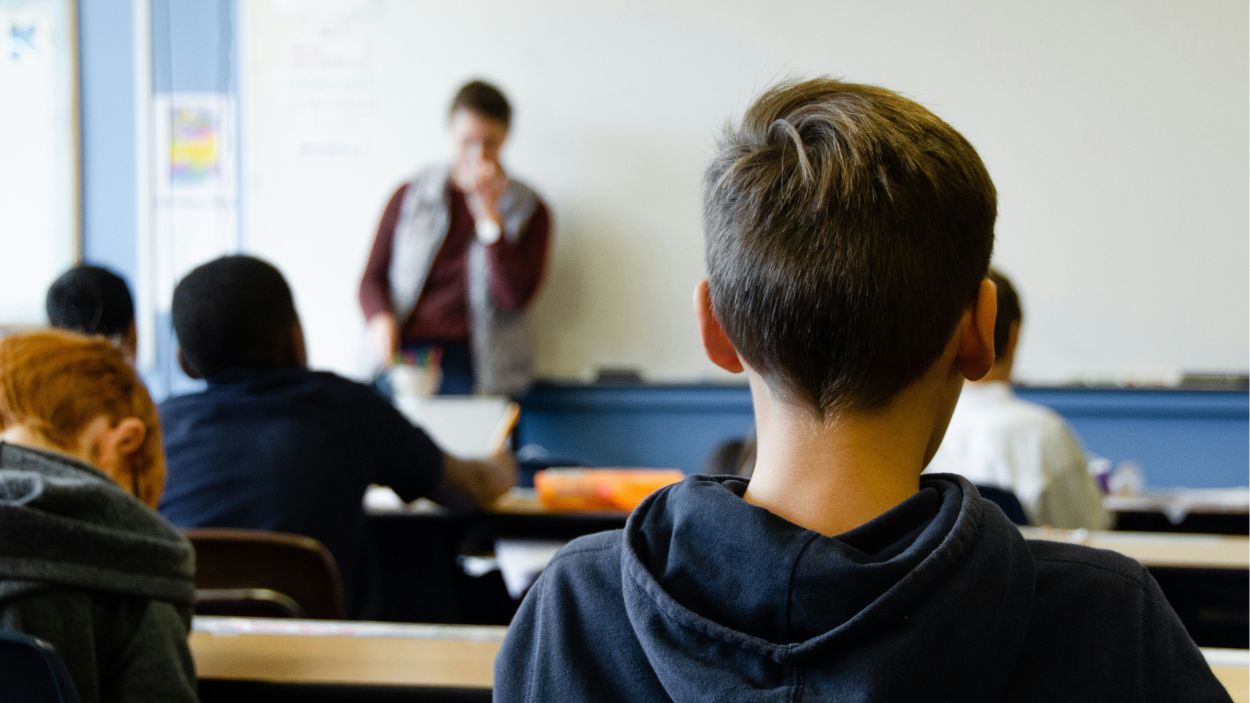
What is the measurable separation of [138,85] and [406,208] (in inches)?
49.6

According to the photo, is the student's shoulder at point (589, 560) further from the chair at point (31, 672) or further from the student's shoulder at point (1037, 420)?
the student's shoulder at point (1037, 420)

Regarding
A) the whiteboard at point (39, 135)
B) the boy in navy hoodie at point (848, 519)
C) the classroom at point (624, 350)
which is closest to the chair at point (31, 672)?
the classroom at point (624, 350)

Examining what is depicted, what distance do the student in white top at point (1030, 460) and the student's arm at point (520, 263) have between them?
7.50 feet

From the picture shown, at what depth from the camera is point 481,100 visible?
4105mm

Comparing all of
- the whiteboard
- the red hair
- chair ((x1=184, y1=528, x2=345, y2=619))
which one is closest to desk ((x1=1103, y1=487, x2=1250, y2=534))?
chair ((x1=184, y1=528, x2=345, y2=619))

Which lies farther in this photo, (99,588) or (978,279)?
(99,588)

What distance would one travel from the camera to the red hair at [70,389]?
1.31 m

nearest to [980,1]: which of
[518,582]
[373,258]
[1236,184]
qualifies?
[1236,184]

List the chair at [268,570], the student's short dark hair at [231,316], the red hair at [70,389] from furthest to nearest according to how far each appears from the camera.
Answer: the student's short dark hair at [231,316] → the chair at [268,570] → the red hair at [70,389]

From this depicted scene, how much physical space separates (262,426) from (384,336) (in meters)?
2.35

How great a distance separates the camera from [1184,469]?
413 cm

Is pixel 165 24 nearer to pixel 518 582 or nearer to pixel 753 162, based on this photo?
pixel 518 582

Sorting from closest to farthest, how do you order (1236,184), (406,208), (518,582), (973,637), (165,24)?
(973,637) < (518,582) < (1236,184) < (406,208) < (165,24)

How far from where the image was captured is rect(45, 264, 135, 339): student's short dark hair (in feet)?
7.82
